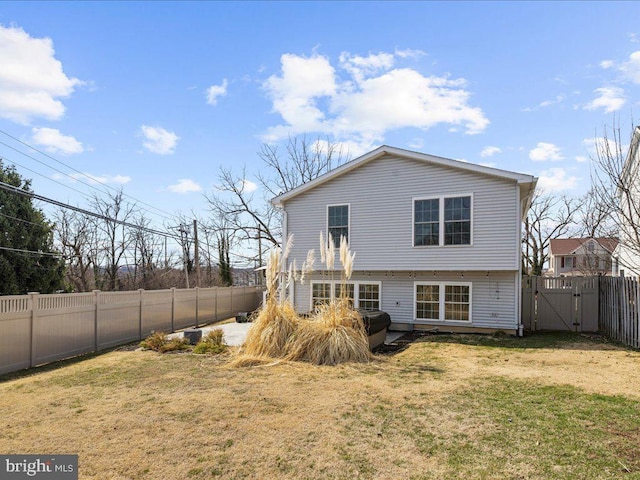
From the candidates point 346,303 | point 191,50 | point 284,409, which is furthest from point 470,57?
point 284,409

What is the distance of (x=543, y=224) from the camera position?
3053 cm

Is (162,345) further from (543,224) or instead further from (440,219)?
(543,224)

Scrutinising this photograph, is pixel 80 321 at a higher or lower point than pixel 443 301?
lower

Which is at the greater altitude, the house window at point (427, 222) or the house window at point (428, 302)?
the house window at point (427, 222)

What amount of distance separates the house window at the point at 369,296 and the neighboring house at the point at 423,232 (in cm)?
3

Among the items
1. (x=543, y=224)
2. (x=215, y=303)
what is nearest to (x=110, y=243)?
(x=215, y=303)

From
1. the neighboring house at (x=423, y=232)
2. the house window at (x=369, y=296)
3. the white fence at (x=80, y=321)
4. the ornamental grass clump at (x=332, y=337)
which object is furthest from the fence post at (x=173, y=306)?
the ornamental grass clump at (x=332, y=337)

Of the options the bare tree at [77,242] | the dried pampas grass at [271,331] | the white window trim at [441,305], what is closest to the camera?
the dried pampas grass at [271,331]

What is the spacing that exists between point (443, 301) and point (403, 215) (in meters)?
2.93

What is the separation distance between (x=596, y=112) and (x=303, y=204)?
8.53 metres

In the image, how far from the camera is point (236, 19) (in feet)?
34.4

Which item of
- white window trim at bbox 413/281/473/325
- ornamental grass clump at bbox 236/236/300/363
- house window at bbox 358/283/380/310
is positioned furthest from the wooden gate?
ornamental grass clump at bbox 236/236/300/363

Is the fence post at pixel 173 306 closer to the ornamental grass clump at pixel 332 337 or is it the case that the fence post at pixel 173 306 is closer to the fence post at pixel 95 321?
the fence post at pixel 95 321

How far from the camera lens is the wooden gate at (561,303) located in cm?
1230
